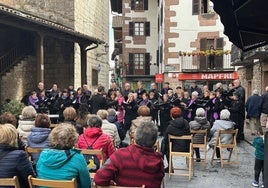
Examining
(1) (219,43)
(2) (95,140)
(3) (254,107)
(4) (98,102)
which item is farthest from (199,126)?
(1) (219,43)

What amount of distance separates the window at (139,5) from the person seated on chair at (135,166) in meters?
33.9

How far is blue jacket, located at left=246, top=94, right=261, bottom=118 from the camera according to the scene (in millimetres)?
12617

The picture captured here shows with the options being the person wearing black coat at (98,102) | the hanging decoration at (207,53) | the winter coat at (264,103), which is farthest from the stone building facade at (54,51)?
the winter coat at (264,103)

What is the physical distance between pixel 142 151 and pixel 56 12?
18.9 m

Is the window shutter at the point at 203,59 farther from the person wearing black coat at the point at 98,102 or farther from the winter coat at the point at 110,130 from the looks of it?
the winter coat at the point at 110,130

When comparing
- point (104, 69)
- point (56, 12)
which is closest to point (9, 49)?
point (56, 12)

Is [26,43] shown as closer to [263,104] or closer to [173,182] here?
[263,104]

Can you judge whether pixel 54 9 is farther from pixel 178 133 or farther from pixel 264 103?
pixel 178 133

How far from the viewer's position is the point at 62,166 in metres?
3.80

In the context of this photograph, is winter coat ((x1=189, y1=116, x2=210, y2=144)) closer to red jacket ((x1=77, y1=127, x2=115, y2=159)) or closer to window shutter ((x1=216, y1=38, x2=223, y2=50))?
red jacket ((x1=77, y1=127, x2=115, y2=159))

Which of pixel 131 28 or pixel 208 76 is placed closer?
pixel 208 76

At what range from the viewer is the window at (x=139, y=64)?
118ft

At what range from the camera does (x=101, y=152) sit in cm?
500

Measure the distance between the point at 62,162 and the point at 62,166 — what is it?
1.8 inches
